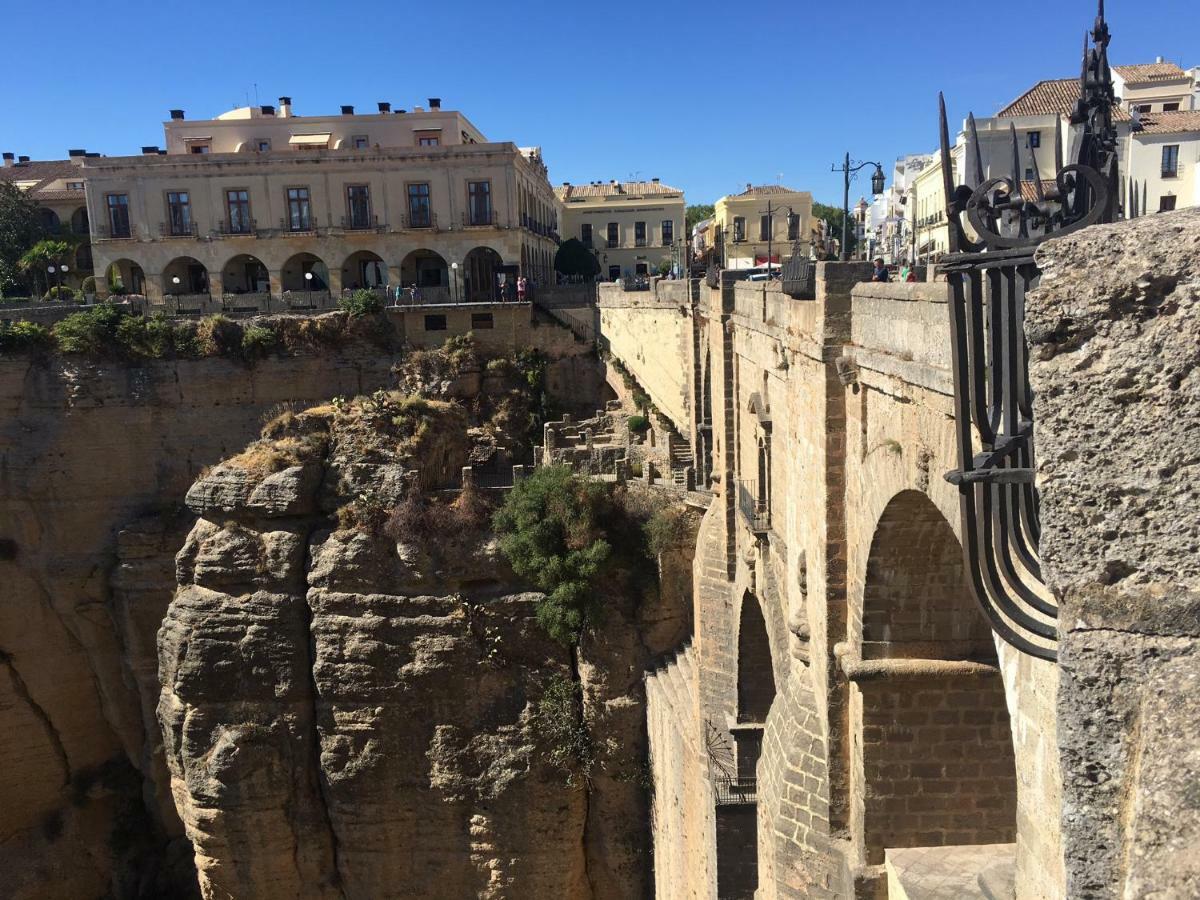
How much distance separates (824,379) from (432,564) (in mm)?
12698

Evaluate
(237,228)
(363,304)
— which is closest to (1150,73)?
(363,304)

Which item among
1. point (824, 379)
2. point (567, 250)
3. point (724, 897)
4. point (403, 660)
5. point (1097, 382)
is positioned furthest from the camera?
point (567, 250)

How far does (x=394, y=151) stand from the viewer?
28.7 meters

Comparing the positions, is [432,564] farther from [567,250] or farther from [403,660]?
[567,250]

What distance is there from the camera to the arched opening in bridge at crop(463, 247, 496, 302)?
99.4 ft

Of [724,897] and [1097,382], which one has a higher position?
[1097,382]

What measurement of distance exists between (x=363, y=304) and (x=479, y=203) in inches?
249

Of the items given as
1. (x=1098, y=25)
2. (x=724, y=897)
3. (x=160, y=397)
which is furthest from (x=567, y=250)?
(x=1098, y=25)

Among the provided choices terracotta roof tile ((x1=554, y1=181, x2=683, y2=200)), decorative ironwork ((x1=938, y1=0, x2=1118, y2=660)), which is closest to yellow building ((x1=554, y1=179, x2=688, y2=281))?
terracotta roof tile ((x1=554, y1=181, x2=683, y2=200))

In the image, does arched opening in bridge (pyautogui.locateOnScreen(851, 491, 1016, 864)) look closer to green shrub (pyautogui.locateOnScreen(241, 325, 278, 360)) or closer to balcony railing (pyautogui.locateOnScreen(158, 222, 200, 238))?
green shrub (pyautogui.locateOnScreen(241, 325, 278, 360))

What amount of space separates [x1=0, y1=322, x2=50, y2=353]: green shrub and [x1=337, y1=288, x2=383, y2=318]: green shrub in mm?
7385

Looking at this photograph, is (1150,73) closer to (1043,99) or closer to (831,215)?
(1043,99)

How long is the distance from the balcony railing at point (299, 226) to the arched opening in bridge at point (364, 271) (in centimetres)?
142

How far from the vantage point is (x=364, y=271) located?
33844 millimetres
